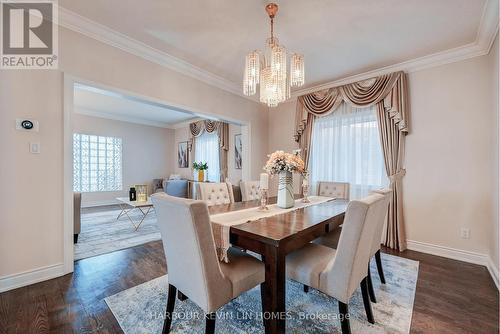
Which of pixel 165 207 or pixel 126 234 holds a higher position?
pixel 165 207

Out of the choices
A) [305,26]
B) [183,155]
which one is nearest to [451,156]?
[305,26]

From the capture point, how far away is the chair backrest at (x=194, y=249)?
1174 millimetres

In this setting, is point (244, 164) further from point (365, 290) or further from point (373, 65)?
point (365, 290)

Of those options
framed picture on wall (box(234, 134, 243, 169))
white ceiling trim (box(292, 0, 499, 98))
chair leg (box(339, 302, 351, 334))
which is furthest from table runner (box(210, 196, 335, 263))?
framed picture on wall (box(234, 134, 243, 169))

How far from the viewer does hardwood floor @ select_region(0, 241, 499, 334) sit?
1589 millimetres

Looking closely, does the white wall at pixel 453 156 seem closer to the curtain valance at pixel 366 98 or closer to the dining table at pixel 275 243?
the curtain valance at pixel 366 98

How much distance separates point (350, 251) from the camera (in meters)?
1.32

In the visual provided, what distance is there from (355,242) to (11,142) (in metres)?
3.01

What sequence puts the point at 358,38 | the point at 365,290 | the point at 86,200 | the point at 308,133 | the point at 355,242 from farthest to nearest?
1. the point at 86,200
2. the point at 308,133
3. the point at 358,38
4. the point at 365,290
5. the point at 355,242

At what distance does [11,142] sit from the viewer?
204 centimetres

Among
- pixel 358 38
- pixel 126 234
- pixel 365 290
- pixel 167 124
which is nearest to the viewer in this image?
pixel 365 290

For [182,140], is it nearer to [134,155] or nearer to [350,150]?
[134,155]

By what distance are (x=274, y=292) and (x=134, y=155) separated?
6741 millimetres

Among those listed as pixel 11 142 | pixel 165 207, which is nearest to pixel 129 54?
pixel 11 142
